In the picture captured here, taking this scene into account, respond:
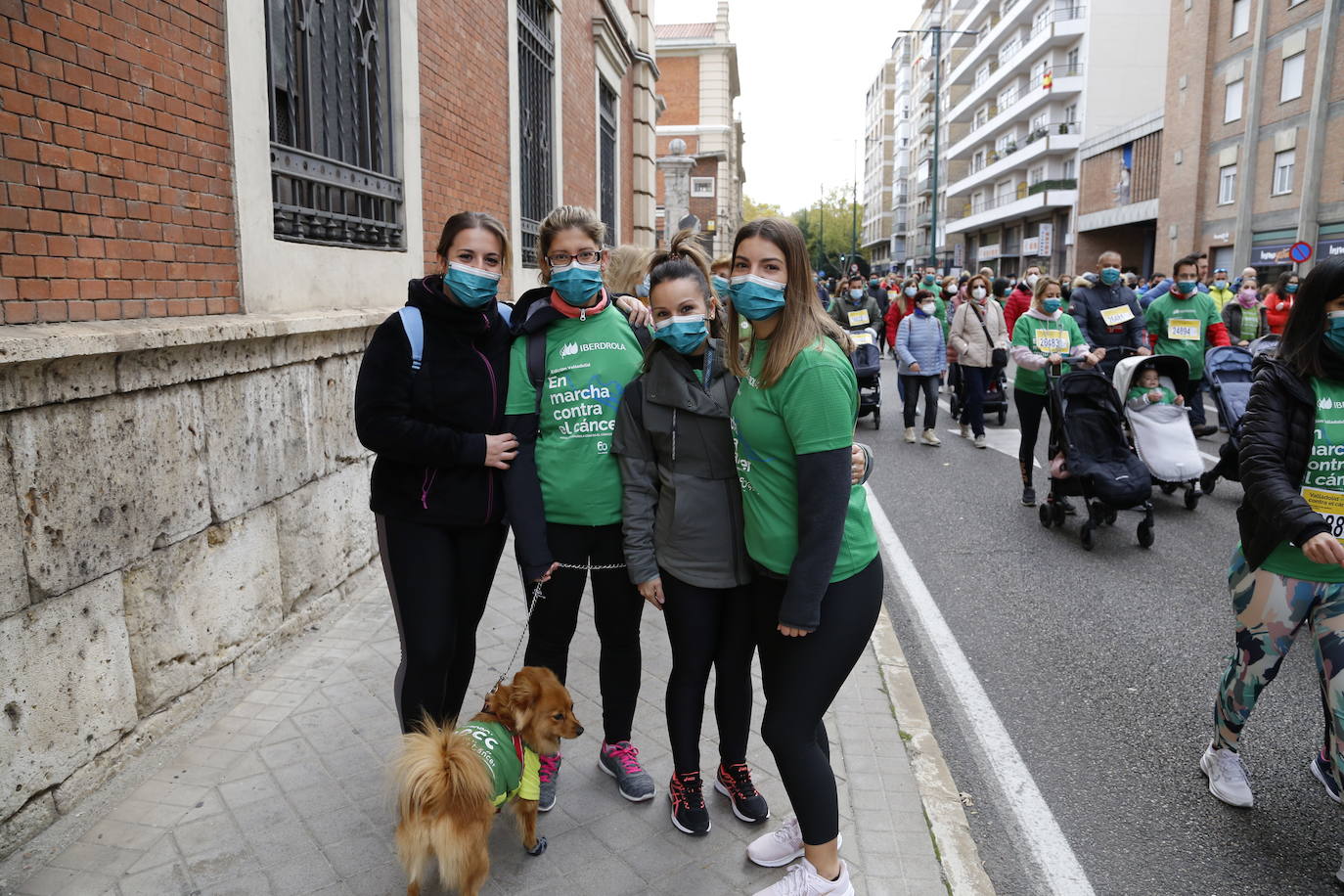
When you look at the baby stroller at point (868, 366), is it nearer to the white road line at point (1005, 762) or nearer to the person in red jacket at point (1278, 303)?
the person in red jacket at point (1278, 303)

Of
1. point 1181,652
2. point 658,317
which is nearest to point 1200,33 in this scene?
point 1181,652

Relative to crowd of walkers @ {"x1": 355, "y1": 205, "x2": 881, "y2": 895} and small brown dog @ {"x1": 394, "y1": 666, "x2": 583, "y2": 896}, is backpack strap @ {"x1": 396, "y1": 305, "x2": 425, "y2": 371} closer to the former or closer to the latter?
crowd of walkers @ {"x1": 355, "y1": 205, "x2": 881, "y2": 895}

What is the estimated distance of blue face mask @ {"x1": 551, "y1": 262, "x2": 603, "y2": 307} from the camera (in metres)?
3.23

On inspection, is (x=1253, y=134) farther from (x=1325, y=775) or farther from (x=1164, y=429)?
(x=1325, y=775)

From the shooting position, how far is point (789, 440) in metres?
2.67

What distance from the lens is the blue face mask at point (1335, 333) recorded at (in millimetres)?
3152

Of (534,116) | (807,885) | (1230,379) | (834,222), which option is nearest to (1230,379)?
(1230,379)

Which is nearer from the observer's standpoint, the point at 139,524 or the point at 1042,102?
the point at 139,524

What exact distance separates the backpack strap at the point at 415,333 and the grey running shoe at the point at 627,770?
1.61 meters

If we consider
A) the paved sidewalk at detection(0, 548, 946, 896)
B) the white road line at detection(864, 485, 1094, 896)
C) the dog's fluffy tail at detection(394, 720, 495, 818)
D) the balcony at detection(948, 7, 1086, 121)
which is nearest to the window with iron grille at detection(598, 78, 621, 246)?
the white road line at detection(864, 485, 1094, 896)

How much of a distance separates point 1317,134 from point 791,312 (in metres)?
30.1

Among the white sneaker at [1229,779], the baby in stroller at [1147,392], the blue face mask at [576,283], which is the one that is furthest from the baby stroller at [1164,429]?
the blue face mask at [576,283]

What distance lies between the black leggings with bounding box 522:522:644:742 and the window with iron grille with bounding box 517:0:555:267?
7731mm

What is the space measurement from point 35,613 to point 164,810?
832mm
